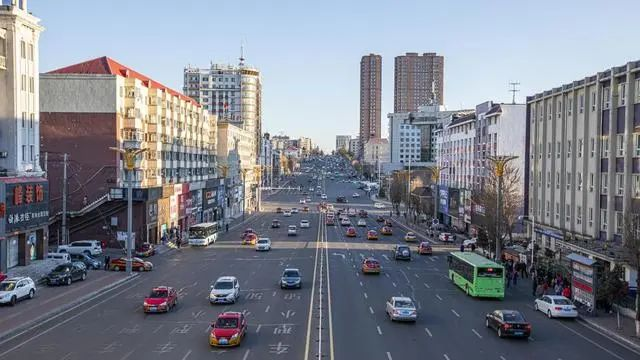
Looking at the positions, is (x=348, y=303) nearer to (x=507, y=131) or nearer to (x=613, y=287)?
(x=613, y=287)

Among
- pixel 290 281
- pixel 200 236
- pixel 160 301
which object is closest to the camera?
pixel 160 301

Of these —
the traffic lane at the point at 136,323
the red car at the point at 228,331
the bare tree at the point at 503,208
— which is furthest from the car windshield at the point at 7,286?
the bare tree at the point at 503,208

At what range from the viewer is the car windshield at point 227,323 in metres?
28.7

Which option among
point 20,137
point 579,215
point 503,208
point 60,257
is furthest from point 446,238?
A: point 20,137

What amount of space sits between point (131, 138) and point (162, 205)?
9390 mm

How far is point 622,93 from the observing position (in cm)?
4672

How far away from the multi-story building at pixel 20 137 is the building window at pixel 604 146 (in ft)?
142

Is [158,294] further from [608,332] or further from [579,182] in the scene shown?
[579,182]

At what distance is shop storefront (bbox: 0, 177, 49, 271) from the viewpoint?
162 ft

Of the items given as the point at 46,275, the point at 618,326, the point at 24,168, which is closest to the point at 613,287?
the point at 618,326

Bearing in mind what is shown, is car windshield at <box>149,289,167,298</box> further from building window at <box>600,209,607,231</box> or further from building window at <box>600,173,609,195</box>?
building window at <box>600,173,609,195</box>

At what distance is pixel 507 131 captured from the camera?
85.1m

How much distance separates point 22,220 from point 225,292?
865 inches

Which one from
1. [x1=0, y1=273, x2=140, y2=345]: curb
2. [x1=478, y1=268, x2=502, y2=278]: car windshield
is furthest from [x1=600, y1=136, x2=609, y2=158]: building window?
[x1=0, y1=273, x2=140, y2=345]: curb
